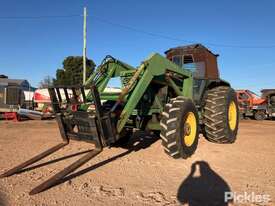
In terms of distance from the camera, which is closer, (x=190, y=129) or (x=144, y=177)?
(x=144, y=177)

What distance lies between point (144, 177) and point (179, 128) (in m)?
1.26

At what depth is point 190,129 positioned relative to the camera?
6074mm

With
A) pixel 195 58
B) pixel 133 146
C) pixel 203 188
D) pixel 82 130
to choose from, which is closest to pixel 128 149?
pixel 133 146

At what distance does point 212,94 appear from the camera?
7.41 meters

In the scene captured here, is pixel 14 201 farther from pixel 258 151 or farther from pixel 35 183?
pixel 258 151

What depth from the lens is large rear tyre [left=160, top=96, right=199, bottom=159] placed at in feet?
17.3

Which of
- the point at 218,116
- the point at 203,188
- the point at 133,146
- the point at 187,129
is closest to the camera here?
the point at 203,188

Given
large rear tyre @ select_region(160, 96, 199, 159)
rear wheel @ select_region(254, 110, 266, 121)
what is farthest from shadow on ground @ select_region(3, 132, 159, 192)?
rear wheel @ select_region(254, 110, 266, 121)

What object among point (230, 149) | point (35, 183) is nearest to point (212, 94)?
point (230, 149)

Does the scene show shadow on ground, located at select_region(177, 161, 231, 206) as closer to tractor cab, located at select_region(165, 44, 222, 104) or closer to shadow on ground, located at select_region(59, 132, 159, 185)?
shadow on ground, located at select_region(59, 132, 159, 185)

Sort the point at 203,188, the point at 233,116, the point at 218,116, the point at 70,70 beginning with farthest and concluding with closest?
the point at 70,70
the point at 233,116
the point at 218,116
the point at 203,188

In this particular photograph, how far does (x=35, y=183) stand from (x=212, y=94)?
5046 mm

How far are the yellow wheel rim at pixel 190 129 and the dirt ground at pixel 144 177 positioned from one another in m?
0.39

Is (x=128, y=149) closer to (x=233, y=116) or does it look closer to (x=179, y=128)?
(x=179, y=128)
